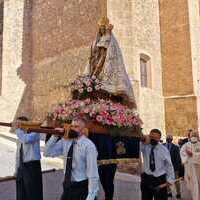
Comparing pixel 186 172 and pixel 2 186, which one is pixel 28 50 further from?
pixel 186 172

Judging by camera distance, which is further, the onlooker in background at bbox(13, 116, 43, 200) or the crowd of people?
the onlooker in background at bbox(13, 116, 43, 200)

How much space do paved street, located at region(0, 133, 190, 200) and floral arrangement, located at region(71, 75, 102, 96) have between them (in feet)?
7.68

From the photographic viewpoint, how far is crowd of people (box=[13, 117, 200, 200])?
13.4 feet

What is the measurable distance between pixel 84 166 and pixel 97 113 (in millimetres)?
1458

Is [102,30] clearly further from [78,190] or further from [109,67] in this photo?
[78,190]

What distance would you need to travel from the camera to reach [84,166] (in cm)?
411

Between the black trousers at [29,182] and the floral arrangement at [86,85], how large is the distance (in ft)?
4.24

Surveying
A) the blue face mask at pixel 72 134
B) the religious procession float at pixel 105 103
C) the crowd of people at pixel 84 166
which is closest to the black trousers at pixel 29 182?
the crowd of people at pixel 84 166

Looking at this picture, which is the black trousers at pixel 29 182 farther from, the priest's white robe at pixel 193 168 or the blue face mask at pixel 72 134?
the priest's white robe at pixel 193 168

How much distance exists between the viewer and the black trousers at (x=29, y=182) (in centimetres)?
573

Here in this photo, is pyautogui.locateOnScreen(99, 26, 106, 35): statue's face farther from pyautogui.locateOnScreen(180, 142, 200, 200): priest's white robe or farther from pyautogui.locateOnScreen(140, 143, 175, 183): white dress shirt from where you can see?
pyautogui.locateOnScreen(180, 142, 200, 200): priest's white robe

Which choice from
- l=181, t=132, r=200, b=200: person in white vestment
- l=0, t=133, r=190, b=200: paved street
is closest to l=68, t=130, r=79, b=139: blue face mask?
l=0, t=133, r=190, b=200: paved street

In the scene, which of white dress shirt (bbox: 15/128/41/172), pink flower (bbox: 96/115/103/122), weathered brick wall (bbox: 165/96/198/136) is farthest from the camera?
weathered brick wall (bbox: 165/96/198/136)

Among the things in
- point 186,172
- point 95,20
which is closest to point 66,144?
point 186,172
